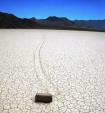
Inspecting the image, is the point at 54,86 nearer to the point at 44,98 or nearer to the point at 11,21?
the point at 44,98

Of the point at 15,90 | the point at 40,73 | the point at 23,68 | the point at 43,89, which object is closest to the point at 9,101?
the point at 15,90

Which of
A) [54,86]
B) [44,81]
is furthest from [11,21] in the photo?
[54,86]

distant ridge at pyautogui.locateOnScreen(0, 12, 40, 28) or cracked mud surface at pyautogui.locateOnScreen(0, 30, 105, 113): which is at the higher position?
distant ridge at pyautogui.locateOnScreen(0, 12, 40, 28)

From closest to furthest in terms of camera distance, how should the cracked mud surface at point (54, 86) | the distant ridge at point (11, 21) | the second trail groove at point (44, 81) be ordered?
the cracked mud surface at point (54, 86) → the second trail groove at point (44, 81) → the distant ridge at point (11, 21)

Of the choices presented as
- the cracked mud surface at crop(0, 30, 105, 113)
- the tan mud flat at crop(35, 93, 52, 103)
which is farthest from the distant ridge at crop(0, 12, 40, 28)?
the tan mud flat at crop(35, 93, 52, 103)

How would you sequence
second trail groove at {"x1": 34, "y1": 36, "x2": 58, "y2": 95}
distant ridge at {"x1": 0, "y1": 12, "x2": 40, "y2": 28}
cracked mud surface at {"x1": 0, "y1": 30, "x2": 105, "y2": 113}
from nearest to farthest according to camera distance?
cracked mud surface at {"x1": 0, "y1": 30, "x2": 105, "y2": 113} < second trail groove at {"x1": 34, "y1": 36, "x2": 58, "y2": 95} < distant ridge at {"x1": 0, "y1": 12, "x2": 40, "y2": 28}

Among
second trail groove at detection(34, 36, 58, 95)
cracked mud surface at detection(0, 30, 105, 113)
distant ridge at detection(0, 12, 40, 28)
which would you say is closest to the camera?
cracked mud surface at detection(0, 30, 105, 113)

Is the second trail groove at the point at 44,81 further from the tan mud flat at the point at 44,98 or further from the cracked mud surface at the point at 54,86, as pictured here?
the tan mud flat at the point at 44,98

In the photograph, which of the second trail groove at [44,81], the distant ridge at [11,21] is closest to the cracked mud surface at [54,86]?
the second trail groove at [44,81]

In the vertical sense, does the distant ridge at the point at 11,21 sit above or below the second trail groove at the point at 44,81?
above

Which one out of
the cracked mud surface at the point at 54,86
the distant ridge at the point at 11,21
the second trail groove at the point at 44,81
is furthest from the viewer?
the distant ridge at the point at 11,21

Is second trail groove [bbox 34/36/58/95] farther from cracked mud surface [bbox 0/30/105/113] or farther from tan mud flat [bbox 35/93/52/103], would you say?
tan mud flat [bbox 35/93/52/103]

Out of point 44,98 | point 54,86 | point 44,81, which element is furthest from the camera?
point 44,81

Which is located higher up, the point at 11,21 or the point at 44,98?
the point at 11,21
